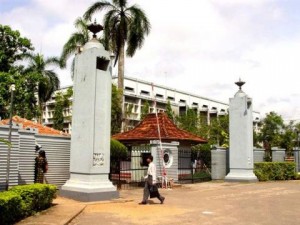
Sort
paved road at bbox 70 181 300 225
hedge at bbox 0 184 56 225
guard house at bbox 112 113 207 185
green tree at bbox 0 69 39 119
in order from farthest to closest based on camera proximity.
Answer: green tree at bbox 0 69 39 119 → guard house at bbox 112 113 207 185 → paved road at bbox 70 181 300 225 → hedge at bbox 0 184 56 225

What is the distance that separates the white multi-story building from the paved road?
4445 cm

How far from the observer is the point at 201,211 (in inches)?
452

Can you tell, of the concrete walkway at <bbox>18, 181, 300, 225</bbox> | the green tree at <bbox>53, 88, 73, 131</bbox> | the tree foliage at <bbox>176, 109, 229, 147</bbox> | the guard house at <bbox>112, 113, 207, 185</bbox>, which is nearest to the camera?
the concrete walkway at <bbox>18, 181, 300, 225</bbox>

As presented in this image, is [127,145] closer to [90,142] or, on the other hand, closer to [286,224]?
[90,142]

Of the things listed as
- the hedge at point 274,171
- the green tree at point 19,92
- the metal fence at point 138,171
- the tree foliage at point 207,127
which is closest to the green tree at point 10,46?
the green tree at point 19,92

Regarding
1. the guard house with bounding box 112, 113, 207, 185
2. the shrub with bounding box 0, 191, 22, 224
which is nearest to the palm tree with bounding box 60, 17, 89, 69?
the guard house with bounding box 112, 113, 207, 185

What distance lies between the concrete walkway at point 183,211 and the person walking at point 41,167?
4.74ft

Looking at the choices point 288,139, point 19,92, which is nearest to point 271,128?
point 288,139

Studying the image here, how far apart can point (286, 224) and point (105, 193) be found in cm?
616

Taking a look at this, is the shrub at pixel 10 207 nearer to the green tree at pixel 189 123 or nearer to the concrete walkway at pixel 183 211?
the concrete walkway at pixel 183 211

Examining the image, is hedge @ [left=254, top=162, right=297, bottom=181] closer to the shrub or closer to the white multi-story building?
the shrub

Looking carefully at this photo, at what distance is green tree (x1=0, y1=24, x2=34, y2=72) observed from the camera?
2834 cm

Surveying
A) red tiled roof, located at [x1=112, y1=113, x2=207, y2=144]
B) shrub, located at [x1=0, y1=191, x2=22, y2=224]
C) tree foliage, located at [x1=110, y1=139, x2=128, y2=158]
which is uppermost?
red tiled roof, located at [x1=112, y1=113, x2=207, y2=144]

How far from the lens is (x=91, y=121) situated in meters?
13.5
